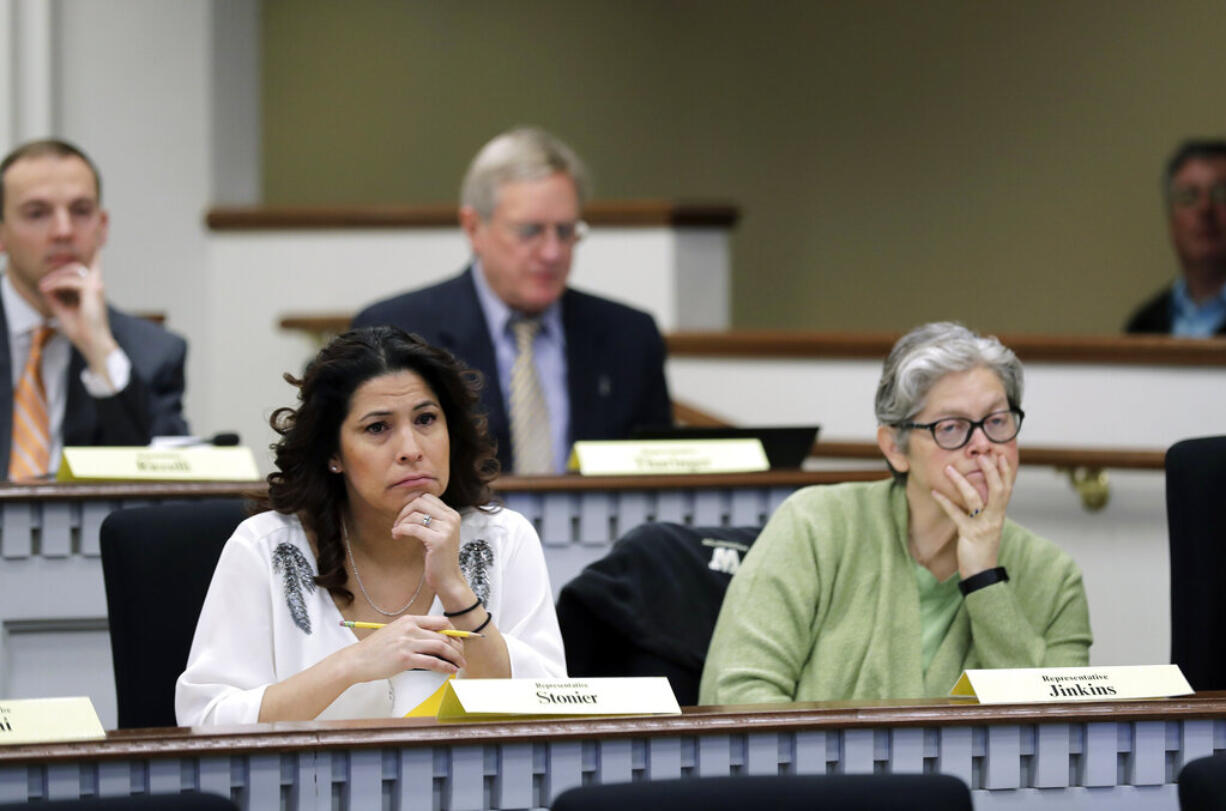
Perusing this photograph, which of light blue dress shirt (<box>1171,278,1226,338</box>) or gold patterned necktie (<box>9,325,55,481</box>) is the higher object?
light blue dress shirt (<box>1171,278,1226,338</box>)

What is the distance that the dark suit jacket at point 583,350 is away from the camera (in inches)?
149

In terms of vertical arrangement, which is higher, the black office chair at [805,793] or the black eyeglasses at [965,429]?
the black eyeglasses at [965,429]

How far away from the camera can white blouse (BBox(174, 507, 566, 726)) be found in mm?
2215

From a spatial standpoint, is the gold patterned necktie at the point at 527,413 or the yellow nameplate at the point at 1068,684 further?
the gold patterned necktie at the point at 527,413

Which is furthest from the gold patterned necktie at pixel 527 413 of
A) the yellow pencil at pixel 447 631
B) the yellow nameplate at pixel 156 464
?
the yellow pencil at pixel 447 631

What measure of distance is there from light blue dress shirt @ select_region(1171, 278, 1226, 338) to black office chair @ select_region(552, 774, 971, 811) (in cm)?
402

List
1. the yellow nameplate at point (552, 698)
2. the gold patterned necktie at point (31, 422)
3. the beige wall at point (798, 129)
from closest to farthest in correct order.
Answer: the yellow nameplate at point (552, 698), the gold patterned necktie at point (31, 422), the beige wall at point (798, 129)

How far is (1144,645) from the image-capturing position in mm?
4121

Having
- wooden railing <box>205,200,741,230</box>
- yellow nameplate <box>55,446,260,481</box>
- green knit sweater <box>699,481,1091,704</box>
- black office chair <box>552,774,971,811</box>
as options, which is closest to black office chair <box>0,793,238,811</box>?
black office chair <box>552,774,971,811</box>

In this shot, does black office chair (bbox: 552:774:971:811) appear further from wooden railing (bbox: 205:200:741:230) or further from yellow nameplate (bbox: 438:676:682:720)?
wooden railing (bbox: 205:200:741:230)

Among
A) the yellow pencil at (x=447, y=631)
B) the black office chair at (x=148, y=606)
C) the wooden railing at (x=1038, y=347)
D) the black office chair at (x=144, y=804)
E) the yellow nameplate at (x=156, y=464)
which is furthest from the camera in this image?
the wooden railing at (x=1038, y=347)

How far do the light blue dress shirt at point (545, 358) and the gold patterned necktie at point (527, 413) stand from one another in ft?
0.04

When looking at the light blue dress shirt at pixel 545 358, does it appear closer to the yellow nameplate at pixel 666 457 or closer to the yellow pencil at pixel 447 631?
the yellow nameplate at pixel 666 457

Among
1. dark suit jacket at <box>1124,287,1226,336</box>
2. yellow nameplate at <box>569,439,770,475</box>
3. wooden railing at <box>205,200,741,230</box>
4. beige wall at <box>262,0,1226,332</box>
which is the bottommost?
yellow nameplate at <box>569,439,770,475</box>
